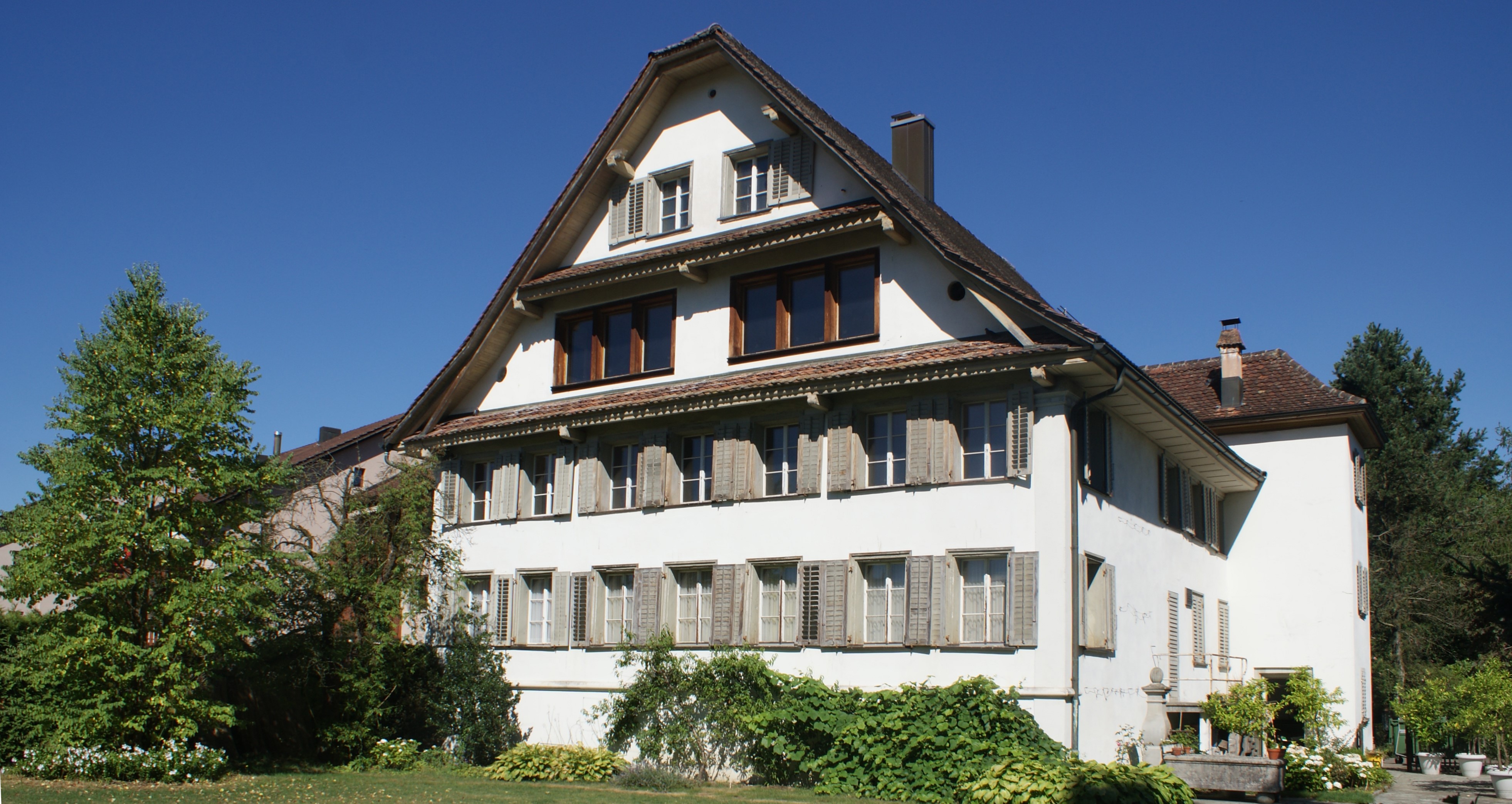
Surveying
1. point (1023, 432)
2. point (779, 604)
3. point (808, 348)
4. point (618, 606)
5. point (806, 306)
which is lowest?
point (618, 606)

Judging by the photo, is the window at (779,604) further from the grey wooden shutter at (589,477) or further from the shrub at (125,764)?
the shrub at (125,764)

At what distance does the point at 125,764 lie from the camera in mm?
16578

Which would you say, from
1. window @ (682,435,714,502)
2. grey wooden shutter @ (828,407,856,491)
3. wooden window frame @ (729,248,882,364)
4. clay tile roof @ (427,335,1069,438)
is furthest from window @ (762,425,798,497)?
wooden window frame @ (729,248,882,364)

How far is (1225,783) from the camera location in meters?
17.0

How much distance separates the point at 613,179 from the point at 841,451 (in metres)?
7.72

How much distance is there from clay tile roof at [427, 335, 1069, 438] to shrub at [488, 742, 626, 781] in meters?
5.70

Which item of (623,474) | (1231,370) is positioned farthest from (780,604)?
(1231,370)

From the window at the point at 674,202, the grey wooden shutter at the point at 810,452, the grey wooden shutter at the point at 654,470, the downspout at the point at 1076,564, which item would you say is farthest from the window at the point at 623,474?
the downspout at the point at 1076,564

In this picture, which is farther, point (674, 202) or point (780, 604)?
point (674, 202)

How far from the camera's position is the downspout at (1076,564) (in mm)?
16234

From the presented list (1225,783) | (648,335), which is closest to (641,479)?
(648,335)

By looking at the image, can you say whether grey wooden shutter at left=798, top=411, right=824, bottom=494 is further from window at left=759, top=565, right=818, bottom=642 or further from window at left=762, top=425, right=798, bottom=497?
window at left=759, top=565, right=818, bottom=642

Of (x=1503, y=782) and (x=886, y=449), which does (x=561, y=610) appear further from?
(x=1503, y=782)

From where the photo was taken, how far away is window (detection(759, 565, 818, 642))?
61.3ft
